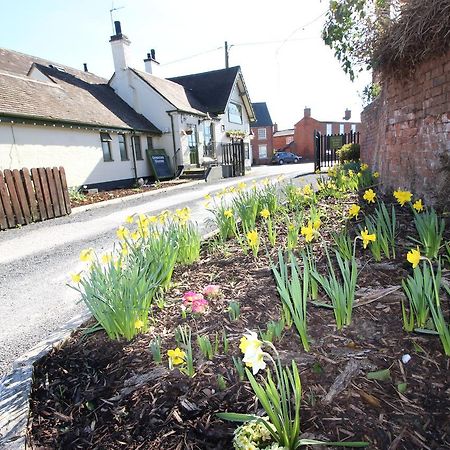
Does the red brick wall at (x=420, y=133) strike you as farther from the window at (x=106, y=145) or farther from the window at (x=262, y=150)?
the window at (x=262, y=150)

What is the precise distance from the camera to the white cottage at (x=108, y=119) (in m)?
11.2

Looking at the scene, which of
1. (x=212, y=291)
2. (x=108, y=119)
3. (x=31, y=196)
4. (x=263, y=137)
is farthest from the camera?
(x=263, y=137)

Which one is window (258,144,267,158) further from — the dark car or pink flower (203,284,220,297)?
pink flower (203,284,220,297)

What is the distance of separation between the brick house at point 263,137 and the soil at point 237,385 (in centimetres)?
4443

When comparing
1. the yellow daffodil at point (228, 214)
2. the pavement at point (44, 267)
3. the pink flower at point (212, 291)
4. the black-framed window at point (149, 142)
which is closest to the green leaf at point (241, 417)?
the pink flower at point (212, 291)

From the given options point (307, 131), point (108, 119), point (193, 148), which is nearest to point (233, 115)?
point (193, 148)

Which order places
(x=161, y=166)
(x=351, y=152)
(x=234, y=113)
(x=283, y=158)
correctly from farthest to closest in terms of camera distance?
(x=283, y=158) → (x=234, y=113) → (x=161, y=166) → (x=351, y=152)

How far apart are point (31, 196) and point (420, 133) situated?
8022mm

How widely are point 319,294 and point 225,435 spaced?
3.74ft

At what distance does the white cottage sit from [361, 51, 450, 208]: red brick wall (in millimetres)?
10684

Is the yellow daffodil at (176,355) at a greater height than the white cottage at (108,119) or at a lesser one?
lesser

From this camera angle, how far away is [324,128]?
166 ft

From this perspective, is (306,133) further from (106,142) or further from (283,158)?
(106,142)

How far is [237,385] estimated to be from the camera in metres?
1.63
